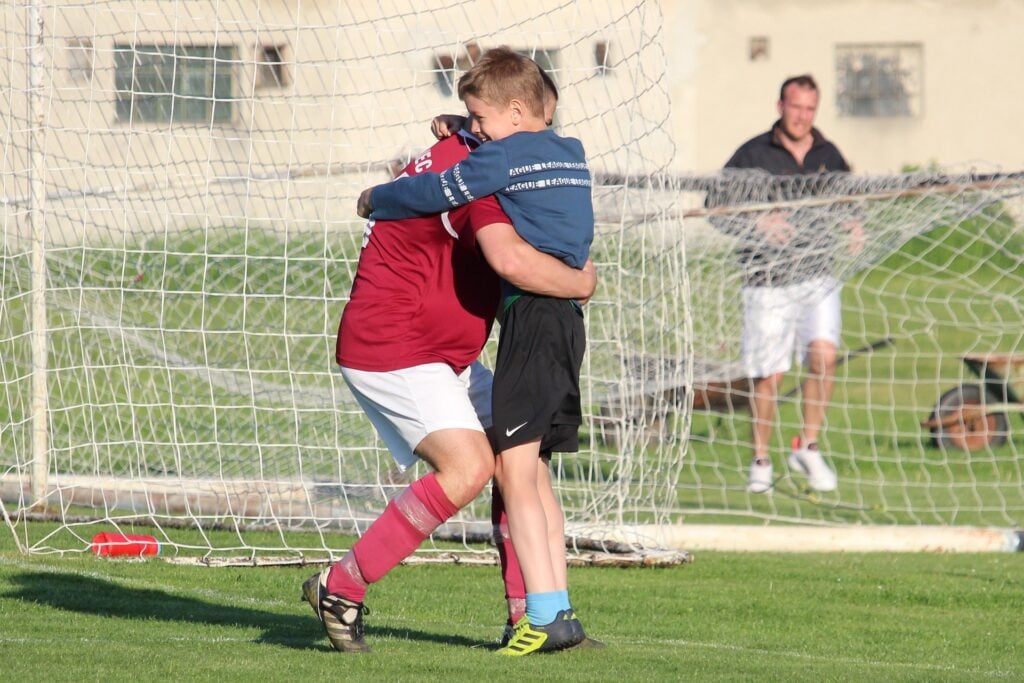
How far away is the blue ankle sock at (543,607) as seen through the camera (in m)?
5.26

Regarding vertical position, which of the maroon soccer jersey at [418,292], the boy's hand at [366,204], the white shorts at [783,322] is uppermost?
the boy's hand at [366,204]

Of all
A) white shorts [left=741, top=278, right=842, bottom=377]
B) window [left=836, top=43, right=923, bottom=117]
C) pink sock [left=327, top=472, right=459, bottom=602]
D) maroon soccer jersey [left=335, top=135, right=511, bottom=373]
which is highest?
window [left=836, top=43, right=923, bottom=117]

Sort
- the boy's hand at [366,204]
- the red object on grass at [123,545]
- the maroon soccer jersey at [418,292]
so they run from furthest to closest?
the red object on grass at [123,545] < the boy's hand at [366,204] < the maroon soccer jersey at [418,292]

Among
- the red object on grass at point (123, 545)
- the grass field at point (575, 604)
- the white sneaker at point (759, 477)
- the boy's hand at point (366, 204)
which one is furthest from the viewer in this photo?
the white sneaker at point (759, 477)

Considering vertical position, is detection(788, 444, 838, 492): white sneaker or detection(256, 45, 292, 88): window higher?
detection(256, 45, 292, 88): window

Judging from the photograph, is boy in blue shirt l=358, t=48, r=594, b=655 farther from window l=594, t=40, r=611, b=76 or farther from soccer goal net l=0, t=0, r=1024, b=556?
window l=594, t=40, r=611, b=76

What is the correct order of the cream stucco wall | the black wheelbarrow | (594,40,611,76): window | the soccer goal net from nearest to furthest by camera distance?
(594,40,611,76): window < the soccer goal net < the black wheelbarrow < the cream stucco wall

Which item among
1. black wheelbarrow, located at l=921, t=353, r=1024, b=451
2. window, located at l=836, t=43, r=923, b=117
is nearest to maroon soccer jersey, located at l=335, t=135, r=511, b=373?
black wheelbarrow, located at l=921, t=353, r=1024, b=451

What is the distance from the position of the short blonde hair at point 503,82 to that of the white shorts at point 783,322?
5758 millimetres

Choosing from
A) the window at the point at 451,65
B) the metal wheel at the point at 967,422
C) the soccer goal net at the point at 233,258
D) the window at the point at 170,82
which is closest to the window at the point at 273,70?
the soccer goal net at the point at 233,258

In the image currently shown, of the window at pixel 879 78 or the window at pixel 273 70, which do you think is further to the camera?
the window at pixel 879 78

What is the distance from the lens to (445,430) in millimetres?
5246

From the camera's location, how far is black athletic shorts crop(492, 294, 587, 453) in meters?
5.25

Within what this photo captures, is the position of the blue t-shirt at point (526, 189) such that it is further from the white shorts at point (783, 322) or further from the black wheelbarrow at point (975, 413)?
the black wheelbarrow at point (975, 413)
